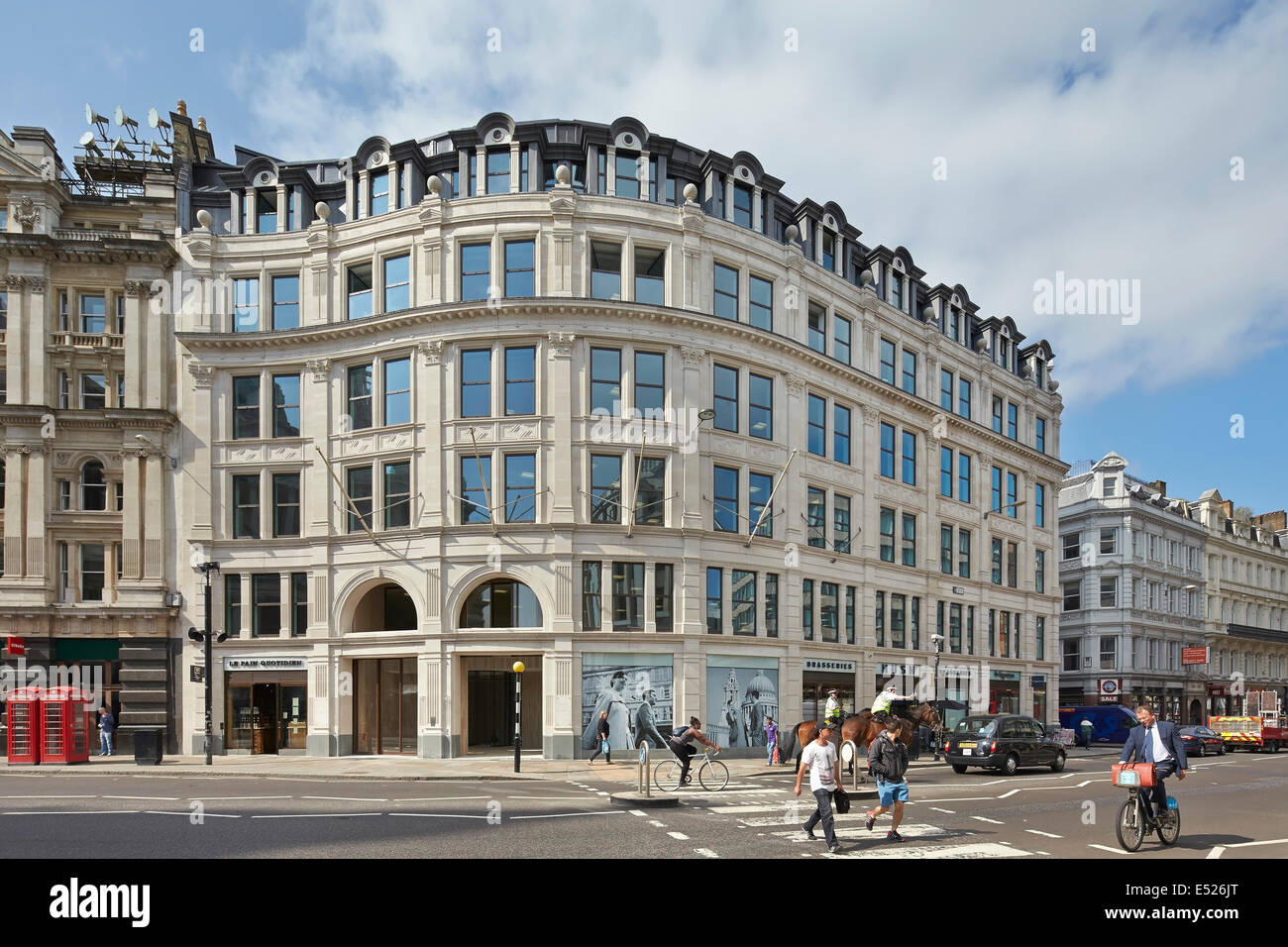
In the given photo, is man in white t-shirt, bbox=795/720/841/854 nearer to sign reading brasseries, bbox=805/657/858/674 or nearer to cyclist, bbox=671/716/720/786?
cyclist, bbox=671/716/720/786

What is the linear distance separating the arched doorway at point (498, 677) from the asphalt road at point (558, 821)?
25.2 feet

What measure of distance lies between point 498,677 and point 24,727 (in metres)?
16.3

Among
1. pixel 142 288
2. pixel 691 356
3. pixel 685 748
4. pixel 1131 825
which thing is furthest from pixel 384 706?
pixel 1131 825

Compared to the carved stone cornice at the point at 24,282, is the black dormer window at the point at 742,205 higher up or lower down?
higher up

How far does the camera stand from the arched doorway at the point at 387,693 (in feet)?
111

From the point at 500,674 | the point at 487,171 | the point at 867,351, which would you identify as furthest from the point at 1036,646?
the point at 487,171

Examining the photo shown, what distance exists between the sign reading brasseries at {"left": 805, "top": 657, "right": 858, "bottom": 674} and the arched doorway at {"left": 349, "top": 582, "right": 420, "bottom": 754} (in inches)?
608

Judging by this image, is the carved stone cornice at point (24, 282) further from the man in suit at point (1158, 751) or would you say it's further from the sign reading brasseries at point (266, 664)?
the man in suit at point (1158, 751)

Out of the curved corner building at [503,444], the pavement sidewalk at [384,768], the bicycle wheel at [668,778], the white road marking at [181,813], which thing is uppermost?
the curved corner building at [503,444]

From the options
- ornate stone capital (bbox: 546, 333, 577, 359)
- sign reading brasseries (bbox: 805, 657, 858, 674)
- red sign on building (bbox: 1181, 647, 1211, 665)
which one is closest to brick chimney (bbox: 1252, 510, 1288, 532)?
red sign on building (bbox: 1181, 647, 1211, 665)

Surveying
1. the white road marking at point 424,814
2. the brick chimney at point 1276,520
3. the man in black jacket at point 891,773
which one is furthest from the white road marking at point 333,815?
the brick chimney at point 1276,520

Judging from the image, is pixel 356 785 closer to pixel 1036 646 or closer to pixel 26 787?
pixel 26 787

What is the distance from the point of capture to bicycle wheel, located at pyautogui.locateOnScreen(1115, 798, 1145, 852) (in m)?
13.6

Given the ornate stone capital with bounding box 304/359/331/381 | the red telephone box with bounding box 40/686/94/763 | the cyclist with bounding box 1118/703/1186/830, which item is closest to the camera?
the cyclist with bounding box 1118/703/1186/830
